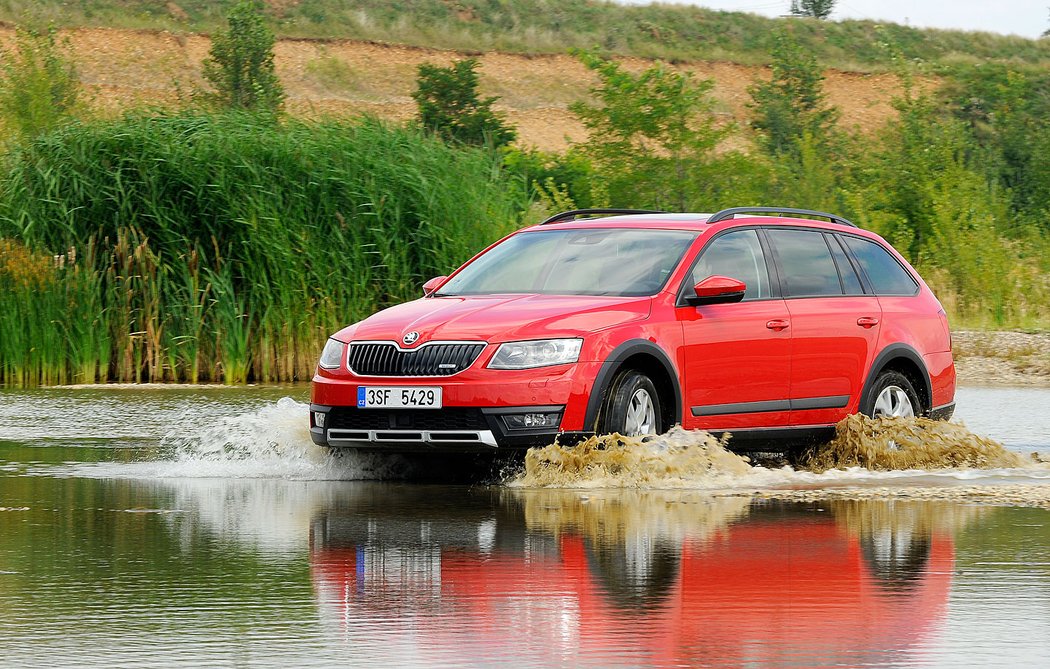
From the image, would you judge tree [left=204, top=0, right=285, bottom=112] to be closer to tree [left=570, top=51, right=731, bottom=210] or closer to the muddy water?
tree [left=570, top=51, right=731, bottom=210]

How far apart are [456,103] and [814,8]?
54.8 m

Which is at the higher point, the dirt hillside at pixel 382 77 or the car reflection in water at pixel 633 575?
the dirt hillside at pixel 382 77

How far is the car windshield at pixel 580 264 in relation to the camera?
11.9 metres

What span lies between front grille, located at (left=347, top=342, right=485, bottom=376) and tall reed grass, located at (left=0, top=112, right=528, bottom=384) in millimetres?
10466

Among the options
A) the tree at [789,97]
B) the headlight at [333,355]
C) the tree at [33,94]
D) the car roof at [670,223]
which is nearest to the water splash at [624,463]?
the headlight at [333,355]

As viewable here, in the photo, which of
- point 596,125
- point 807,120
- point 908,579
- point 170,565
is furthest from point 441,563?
point 807,120

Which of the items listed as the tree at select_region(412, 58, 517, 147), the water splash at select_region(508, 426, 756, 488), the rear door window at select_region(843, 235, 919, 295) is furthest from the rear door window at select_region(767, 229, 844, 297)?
the tree at select_region(412, 58, 517, 147)

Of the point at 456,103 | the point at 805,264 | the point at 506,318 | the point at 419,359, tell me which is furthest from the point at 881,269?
the point at 456,103

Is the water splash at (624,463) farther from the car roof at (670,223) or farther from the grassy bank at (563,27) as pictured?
the grassy bank at (563,27)

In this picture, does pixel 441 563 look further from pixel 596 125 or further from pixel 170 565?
pixel 596 125

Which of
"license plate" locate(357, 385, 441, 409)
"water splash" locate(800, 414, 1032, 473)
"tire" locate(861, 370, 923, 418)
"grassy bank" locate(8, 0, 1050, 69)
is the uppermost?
"grassy bank" locate(8, 0, 1050, 69)

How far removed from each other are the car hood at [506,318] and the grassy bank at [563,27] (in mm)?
81251

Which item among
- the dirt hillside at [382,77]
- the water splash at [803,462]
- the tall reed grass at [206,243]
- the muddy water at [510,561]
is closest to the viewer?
the muddy water at [510,561]

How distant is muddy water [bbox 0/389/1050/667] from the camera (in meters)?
6.21
